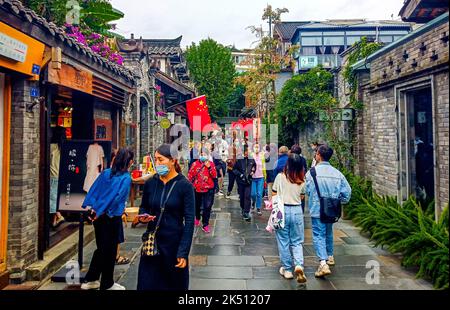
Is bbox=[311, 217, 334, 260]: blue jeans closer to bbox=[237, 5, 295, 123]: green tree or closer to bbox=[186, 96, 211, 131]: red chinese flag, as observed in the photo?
bbox=[186, 96, 211, 131]: red chinese flag

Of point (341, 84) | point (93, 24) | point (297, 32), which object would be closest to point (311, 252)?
point (93, 24)

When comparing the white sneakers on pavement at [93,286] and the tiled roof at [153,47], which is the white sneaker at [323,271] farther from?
the tiled roof at [153,47]

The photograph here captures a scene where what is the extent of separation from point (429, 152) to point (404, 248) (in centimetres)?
260

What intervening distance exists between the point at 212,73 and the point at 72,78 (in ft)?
99.6

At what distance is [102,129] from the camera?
30.8 ft

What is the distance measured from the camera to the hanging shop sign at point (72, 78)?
6046 mm

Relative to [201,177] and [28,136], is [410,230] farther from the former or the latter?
[28,136]

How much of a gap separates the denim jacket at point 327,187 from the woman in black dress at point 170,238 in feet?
7.70

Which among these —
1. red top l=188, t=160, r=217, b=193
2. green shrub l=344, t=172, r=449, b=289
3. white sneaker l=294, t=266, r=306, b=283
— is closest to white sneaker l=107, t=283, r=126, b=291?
white sneaker l=294, t=266, r=306, b=283

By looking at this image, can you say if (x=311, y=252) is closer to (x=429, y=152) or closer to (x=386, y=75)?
(x=429, y=152)

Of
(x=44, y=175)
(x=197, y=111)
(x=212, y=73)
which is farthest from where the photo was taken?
(x=212, y=73)

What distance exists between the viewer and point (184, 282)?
3.77 meters

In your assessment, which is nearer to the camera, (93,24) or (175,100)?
(93,24)

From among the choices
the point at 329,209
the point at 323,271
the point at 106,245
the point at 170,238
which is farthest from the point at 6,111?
the point at 323,271
